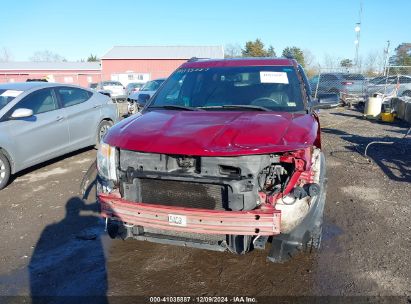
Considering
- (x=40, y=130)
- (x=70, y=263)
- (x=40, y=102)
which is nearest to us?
(x=70, y=263)

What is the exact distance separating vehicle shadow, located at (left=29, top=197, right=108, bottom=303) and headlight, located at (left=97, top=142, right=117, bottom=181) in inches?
36.7

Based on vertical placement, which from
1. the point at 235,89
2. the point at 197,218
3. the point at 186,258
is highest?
the point at 235,89

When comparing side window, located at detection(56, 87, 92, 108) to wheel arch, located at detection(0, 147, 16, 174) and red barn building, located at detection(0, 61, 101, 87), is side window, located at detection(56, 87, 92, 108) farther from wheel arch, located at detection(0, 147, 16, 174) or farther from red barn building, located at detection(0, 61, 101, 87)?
red barn building, located at detection(0, 61, 101, 87)

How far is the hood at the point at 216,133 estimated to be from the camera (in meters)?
2.92

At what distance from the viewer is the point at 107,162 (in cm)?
344

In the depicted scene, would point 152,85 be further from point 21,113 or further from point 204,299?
point 204,299

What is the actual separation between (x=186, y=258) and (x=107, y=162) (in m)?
1.29

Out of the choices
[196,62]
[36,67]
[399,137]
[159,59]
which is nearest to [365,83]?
[399,137]

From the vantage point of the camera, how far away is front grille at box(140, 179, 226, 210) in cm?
305

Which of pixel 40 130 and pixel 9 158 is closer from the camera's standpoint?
pixel 9 158

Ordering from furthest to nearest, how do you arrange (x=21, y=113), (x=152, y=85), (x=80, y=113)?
1. (x=152, y=85)
2. (x=80, y=113)
3. (x=21, y=113)

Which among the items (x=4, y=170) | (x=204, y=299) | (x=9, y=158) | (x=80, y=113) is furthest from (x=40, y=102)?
(x=204, y=299)

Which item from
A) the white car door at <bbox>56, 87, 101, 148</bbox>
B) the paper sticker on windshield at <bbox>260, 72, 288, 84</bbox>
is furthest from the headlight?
the white car door at <bbox>56, 87, 101, 148</bbox>

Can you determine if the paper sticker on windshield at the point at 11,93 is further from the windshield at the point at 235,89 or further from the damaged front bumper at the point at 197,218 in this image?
the damaged front bumper at the point at 197,218
